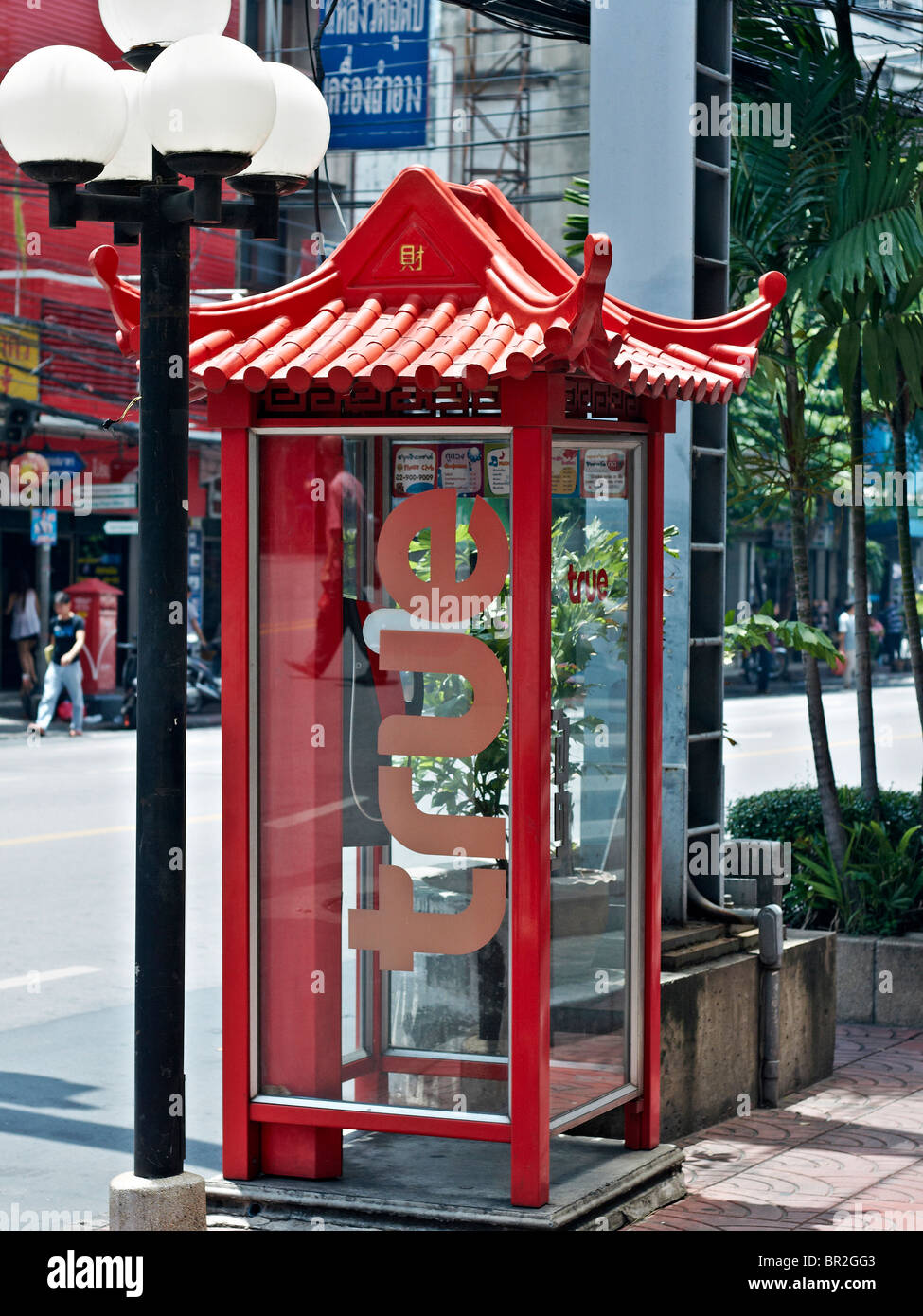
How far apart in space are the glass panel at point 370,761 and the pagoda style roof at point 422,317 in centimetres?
35

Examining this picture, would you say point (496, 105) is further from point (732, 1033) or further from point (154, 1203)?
point (154, 1203)

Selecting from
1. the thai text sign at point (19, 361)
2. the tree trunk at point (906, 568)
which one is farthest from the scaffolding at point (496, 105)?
the tree trunk at point (906, 568)

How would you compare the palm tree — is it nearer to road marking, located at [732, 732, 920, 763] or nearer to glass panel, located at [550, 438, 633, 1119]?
glass panel, located at [550, 438, 633, 1119]

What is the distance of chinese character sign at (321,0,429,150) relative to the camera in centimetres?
2302

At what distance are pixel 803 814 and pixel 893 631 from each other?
38.2m

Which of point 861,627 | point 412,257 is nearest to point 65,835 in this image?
point 861,627

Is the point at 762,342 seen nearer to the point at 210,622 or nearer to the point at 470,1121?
the point at 470,1121

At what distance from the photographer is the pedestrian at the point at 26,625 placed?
25.1 m

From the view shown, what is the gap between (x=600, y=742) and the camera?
19.3 feet

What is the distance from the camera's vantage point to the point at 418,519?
5.44 m

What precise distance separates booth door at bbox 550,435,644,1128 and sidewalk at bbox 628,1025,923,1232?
0.54 m

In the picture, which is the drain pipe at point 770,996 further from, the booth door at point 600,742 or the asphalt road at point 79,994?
the asphalt road at point 79,994
